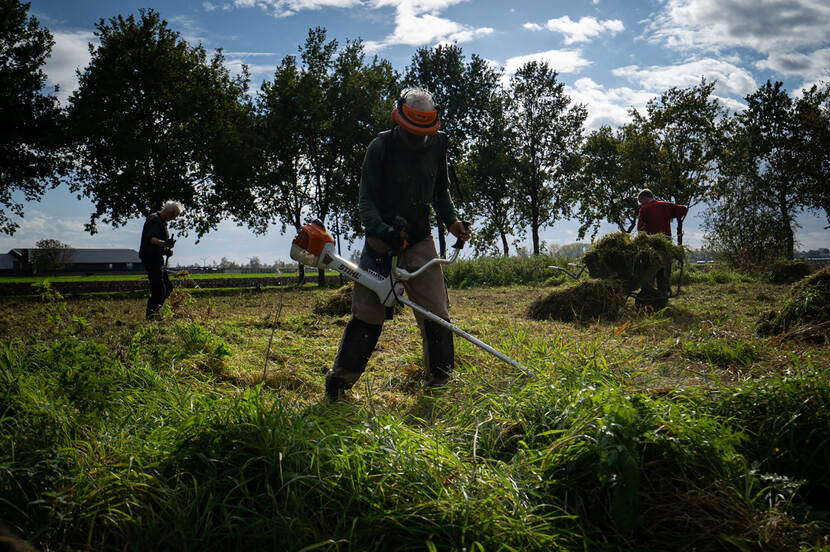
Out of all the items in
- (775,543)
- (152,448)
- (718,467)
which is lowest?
(775,543)

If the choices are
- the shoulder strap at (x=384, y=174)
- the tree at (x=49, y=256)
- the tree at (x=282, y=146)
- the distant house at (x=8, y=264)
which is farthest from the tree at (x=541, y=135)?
the distant house at (x=8, y=264)

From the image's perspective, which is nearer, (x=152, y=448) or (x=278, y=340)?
(x=152, y=448)

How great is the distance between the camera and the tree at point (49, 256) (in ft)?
163

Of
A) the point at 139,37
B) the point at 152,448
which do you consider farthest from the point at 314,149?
the point at 152,448

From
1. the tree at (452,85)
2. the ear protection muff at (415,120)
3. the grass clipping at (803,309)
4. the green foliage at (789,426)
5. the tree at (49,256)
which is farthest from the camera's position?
the tree at (49,256)

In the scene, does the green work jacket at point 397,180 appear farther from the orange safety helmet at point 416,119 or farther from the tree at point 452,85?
the tree at point 452,85

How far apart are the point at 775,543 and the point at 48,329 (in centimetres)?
706

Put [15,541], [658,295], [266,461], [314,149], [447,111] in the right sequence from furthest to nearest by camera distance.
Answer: [447,111] < [314,149] < [658,295] < [266,461] < [15,541]

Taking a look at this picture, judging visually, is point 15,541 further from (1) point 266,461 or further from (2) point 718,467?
(2) point 718,467

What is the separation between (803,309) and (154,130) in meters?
22.9

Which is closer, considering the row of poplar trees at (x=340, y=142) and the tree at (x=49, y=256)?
the row of poplar trees at (x=340, y=142)

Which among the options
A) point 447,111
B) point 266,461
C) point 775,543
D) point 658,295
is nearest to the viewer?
point 775,543

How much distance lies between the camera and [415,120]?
3332mm

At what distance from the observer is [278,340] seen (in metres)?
6.02
